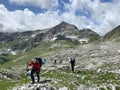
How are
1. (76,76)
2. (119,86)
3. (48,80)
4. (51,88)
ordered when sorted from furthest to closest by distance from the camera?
(76,76) → (119,86) → (48,80) → (51,88)

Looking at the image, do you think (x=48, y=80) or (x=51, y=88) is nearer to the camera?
(x=51, y=88)

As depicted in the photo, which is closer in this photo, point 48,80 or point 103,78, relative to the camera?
point 48,80

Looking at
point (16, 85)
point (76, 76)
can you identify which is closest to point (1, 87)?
point (16, 85)

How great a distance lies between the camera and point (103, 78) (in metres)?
43.2

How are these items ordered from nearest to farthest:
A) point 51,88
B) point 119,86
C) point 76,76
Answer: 1. point 51,88
2. point 119,86
3. point 76,76

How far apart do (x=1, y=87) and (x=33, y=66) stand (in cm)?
596

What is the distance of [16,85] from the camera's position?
35781 mm

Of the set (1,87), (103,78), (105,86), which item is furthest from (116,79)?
(1,87)

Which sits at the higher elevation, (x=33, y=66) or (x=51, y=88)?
(x=33, y=66)

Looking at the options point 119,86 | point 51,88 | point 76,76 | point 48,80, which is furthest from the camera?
point 76,76

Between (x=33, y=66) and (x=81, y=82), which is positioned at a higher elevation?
(x=33, y=66)

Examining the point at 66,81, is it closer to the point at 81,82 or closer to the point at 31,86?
the point at 81,82

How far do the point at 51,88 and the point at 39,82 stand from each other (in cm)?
227

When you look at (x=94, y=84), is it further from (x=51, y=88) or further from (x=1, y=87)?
(x=1, y=87)
